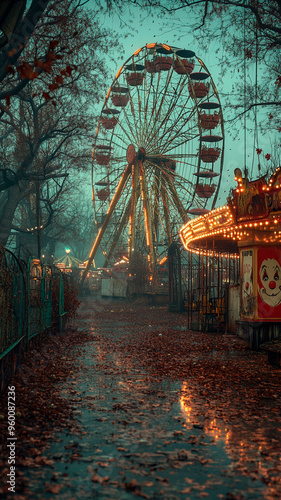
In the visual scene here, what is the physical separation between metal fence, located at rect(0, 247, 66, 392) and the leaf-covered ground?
1.48 ft

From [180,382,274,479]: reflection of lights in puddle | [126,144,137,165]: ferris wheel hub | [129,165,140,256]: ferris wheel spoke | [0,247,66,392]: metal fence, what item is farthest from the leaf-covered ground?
[126,144,137,165]: ferris wheel hub

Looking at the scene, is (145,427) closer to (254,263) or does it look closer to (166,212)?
(254,263)

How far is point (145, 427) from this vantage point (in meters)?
6.74

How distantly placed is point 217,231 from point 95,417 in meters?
11.1

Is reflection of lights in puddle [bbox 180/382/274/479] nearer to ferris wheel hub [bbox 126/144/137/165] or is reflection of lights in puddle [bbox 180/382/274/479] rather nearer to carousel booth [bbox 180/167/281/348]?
carousel booth [bbox 180/167/281/348]

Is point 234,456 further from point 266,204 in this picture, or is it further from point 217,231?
point 217,231

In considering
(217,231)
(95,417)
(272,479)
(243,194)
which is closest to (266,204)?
(243,194)

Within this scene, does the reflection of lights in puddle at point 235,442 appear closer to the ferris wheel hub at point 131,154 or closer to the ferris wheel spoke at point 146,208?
the ferris wheel spoke at point 146,208

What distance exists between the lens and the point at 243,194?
15062mm

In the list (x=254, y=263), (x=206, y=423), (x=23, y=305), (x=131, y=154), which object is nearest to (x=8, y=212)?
(x=131, y=154)

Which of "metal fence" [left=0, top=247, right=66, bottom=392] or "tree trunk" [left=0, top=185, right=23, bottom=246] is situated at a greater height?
"tree trunk" [left=0, top=185, right=23, bottom=246]

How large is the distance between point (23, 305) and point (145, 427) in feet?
17.7

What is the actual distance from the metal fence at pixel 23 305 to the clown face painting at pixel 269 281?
6.09m

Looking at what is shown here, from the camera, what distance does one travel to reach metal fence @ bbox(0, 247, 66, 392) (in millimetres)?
8648
